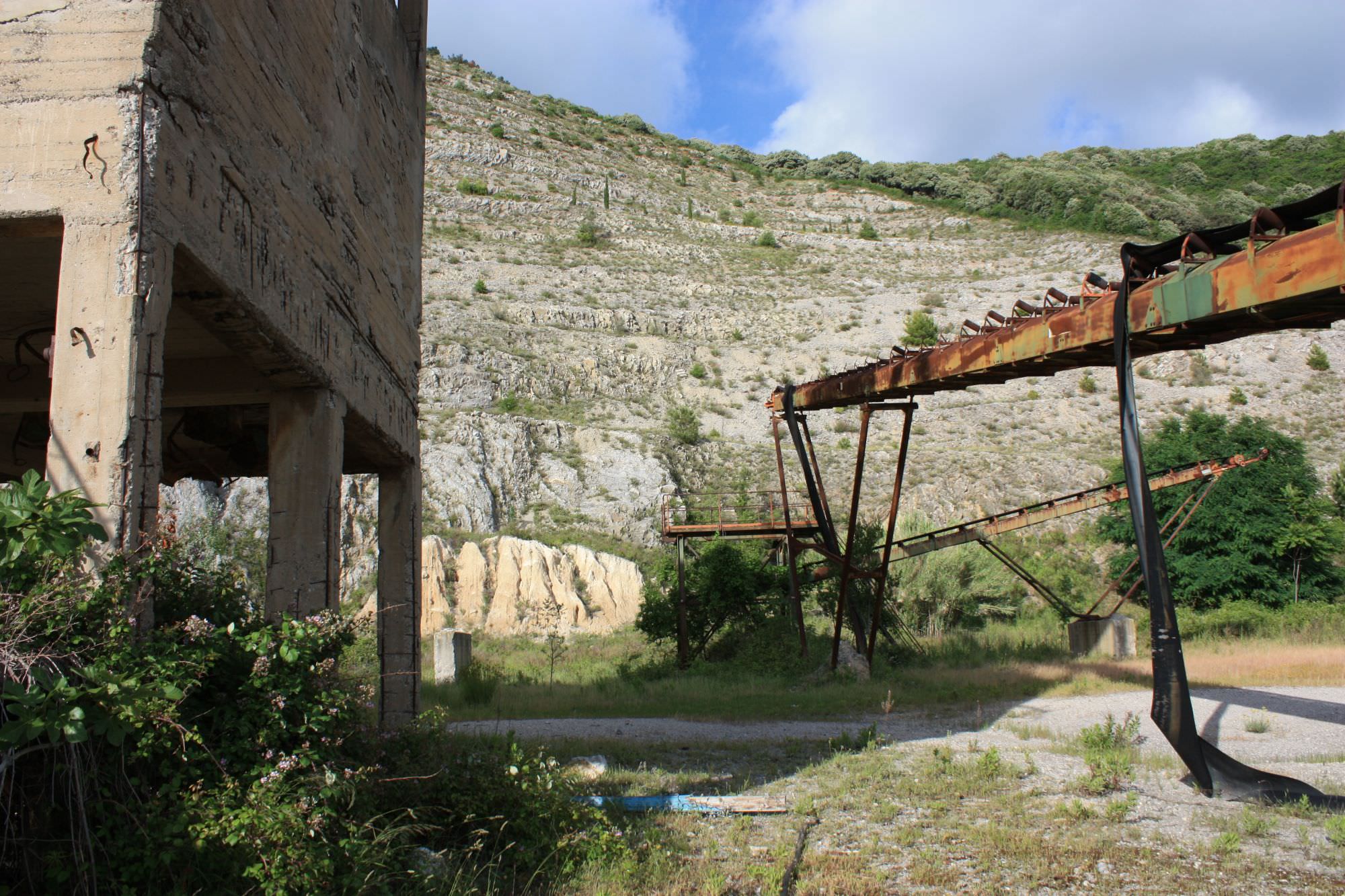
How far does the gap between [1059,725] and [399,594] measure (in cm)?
862

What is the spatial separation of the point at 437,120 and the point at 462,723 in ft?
209

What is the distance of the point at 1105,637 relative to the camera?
2236 centimetres

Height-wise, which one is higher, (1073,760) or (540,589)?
(540,589)

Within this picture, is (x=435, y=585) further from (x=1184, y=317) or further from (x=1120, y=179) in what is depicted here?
(x=1120, y=179)

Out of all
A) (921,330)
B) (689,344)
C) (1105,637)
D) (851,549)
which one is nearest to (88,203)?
(851,549)

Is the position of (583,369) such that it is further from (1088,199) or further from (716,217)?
(1088,199)

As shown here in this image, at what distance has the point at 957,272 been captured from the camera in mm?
58406

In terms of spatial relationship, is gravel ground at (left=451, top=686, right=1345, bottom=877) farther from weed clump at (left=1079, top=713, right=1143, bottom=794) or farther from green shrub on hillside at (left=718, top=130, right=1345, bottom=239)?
green shrub on hillside at (left=718, top=130, right=1345, bottom=239)

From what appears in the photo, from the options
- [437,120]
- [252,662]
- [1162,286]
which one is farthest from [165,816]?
[437,120]

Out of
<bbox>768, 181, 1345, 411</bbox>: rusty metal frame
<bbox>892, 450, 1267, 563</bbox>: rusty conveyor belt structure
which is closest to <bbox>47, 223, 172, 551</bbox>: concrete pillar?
<bbox>768, 181, 1345, 411</bbox>: rusty metal frame

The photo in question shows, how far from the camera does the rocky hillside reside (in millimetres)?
36406

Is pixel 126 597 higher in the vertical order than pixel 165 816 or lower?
higher

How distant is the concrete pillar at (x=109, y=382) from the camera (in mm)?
4348

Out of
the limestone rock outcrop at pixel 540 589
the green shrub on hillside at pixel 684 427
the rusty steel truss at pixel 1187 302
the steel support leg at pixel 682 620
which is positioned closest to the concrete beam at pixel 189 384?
the rusty steel truss at pixel 1187 302
